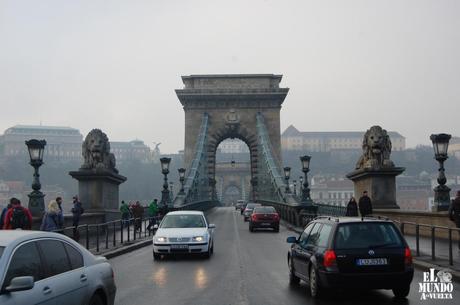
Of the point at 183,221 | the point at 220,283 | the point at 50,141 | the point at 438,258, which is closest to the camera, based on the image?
the point at 220,283

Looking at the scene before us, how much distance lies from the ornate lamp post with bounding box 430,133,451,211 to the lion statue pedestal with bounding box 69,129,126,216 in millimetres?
13650

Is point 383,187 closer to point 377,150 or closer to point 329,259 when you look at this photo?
point 377,150

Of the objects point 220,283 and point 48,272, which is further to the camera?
point 220,283

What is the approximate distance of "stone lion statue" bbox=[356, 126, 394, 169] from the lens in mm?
27038

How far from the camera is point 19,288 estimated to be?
535 cm

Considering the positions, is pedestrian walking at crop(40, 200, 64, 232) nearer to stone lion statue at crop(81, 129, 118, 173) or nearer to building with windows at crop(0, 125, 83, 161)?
stone lion statue at crop(81, 129, 118, 173)

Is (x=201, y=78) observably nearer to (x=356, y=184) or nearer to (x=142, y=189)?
(x=142, y=189)

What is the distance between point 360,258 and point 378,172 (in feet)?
57.3

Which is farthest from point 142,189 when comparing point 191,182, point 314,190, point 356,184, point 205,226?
point 205,226

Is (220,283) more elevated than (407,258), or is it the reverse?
(407,258)

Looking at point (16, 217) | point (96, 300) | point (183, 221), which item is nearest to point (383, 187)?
point (183, 221)

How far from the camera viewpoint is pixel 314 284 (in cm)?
998

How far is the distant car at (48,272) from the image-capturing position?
5550 mm

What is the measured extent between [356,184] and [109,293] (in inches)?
888
